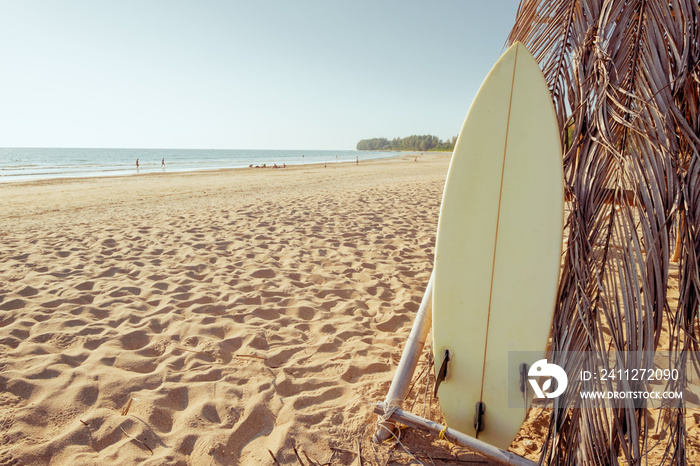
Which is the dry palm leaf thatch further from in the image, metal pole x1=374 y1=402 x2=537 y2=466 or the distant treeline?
the distant treeline

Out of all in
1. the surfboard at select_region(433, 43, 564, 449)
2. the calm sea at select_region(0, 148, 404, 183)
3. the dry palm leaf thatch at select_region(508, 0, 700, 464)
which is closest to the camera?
the dry palm leaf thatch at select_region(508, 0, 700, 464)

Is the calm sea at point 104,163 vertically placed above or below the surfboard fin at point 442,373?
above

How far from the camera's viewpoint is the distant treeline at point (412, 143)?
83650 millimetres

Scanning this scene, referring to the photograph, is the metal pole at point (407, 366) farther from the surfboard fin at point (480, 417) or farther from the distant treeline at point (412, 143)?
the distant treeline at point (412, 143)

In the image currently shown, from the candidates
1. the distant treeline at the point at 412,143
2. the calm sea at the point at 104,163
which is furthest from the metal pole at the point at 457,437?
the distant treeline at the point at 412,143

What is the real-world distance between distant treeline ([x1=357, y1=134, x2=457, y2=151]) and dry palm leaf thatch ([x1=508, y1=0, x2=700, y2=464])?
235ft

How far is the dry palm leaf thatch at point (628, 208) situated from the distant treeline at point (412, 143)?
235 ft

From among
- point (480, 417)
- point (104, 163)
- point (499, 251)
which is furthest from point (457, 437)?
point (104, 163)

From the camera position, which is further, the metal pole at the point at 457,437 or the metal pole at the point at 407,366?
the metal pole at the point at 407,366

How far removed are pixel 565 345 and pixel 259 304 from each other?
2.28 m

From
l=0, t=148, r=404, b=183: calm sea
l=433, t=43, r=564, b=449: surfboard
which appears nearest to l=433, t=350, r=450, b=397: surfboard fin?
l=433, t=43, r=564, b=449: surfboard

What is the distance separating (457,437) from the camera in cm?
155

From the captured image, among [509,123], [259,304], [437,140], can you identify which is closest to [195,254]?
[259,304]

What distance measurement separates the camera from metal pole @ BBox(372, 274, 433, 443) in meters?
1.73
